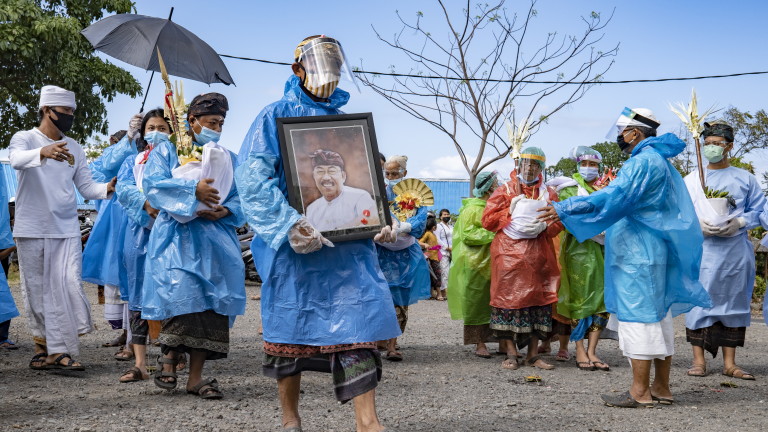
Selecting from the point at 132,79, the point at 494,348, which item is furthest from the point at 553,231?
the point at 132,79

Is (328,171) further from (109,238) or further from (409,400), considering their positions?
(109,238)

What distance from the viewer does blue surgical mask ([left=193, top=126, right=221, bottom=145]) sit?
212 inches

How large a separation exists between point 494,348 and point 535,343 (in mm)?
1523

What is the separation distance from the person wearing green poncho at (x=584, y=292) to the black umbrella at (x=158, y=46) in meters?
3.46

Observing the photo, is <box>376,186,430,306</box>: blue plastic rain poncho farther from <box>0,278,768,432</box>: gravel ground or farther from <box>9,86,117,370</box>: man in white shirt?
<box>9,86,117,370</box>: man in white shirt

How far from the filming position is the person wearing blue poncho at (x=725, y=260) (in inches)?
263

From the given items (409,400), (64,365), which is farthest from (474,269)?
(64,365)

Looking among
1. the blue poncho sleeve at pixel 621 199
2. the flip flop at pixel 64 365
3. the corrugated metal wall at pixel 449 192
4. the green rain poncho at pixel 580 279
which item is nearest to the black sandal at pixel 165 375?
the flip flop at pixel 64 365

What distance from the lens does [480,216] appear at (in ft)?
24.9

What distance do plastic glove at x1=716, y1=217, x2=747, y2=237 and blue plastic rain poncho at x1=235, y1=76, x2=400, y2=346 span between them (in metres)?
3.88

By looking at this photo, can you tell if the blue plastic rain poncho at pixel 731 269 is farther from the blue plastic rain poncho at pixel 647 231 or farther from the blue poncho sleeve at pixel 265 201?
the blue poncho sleeve at pixel 265 201

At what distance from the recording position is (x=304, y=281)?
3.84 metres

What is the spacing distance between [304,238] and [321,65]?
954 mm

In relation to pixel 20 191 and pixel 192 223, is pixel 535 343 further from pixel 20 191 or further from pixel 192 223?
pixel 20 191
